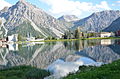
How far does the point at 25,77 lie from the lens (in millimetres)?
28547

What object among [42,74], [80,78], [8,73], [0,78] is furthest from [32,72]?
[80,78]

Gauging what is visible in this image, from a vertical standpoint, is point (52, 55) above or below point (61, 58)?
above

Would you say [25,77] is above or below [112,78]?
below

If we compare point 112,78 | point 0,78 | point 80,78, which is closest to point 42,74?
point 0,78

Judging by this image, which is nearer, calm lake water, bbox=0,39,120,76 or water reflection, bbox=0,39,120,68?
calm lake water, bbox=0,39,120,76

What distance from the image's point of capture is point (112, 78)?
16.9m

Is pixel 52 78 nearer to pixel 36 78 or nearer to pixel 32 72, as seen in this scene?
pixel 36 78

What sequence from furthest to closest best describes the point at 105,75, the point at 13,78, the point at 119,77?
the point at 13,78, the point at 105,75, the point at 119,77

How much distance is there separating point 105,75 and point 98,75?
25.8 inches

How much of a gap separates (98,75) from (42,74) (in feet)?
43.9

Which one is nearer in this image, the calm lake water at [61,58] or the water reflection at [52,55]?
the calm lake water at [61,58]

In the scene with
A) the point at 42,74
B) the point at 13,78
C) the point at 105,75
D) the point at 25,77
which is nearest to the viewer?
the point at 105,75

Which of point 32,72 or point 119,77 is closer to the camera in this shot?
point 119,77

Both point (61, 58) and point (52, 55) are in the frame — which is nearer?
point (61, 58)
